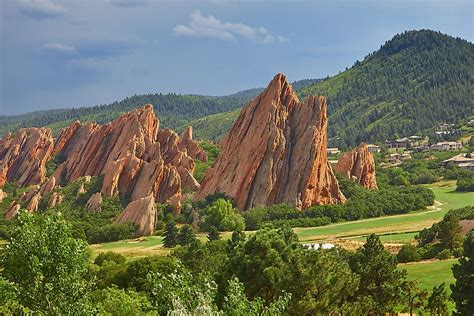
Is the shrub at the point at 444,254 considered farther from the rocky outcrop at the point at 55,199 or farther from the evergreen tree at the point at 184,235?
the rocky outcrop at the point at 55,199

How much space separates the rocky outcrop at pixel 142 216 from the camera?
311 feet

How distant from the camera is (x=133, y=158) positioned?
121 m

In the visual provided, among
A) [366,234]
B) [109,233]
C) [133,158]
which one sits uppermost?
[133,158]

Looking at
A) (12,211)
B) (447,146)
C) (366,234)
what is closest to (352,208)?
(366,234)

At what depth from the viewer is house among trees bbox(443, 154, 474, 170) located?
486ft

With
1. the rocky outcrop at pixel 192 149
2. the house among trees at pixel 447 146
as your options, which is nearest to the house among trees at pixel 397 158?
the house among trees at pixel 447 146

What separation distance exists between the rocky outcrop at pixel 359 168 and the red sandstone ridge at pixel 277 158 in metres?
13.2

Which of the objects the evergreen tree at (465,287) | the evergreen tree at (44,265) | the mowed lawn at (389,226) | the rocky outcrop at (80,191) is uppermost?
the rocky outcrop at (80,191)

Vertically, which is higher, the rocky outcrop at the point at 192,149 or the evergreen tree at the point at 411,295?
the rocky outcrop at the point at 192,149

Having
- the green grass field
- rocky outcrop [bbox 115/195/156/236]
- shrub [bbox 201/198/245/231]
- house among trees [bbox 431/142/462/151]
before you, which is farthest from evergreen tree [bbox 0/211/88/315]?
house among trees [bbox 431/142/462/151]

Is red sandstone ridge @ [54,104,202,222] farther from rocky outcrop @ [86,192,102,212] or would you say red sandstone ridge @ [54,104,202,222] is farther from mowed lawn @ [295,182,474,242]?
mowed lawn @ [295,182,474,242]

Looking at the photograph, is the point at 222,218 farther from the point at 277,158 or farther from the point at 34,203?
the point at 34,203

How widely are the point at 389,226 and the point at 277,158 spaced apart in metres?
27.3

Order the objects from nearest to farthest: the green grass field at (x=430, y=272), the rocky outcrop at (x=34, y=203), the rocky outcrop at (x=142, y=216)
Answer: the green grass field at (x=430, y=272) < the rocky outcrop at (x=142, y=216) < the rocky outcrop at (x=34, y=203)
